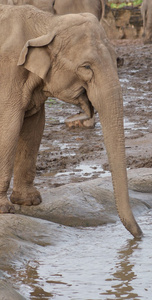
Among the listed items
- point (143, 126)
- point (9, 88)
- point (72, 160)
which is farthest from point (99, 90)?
point (143, 126)

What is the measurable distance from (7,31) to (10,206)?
4.41 ft

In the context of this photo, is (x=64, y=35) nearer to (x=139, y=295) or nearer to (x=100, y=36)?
(x=100, y=36)

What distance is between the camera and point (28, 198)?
599cm

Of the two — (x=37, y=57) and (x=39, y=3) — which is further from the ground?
(x=37, y=57)

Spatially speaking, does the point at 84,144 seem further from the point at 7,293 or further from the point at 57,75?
the point at 7,293

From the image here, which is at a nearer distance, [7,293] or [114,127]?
[7,293]

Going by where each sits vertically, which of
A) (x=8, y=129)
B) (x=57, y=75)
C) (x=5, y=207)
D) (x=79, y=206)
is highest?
(x=57, y=75)

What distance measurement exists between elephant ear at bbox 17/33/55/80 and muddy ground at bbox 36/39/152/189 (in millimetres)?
2537

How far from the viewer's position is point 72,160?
8.59 m

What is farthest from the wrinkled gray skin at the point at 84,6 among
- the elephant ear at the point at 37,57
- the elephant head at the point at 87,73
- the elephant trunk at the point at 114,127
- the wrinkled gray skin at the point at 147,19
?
the elephant trunk at the point at 114,127

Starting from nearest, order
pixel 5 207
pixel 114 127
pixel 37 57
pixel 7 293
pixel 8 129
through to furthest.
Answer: pixel 7 293 → pixel 114 127 → pixel 37 57 → pixel 8 129 → pixel 5 207

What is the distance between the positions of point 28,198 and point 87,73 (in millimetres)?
1387

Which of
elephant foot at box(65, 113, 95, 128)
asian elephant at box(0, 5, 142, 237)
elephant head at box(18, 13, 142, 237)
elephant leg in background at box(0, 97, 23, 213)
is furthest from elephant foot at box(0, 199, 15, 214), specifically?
elephant foot at box(65, 113, 95, 128)

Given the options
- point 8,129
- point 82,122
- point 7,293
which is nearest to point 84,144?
point 82,122
